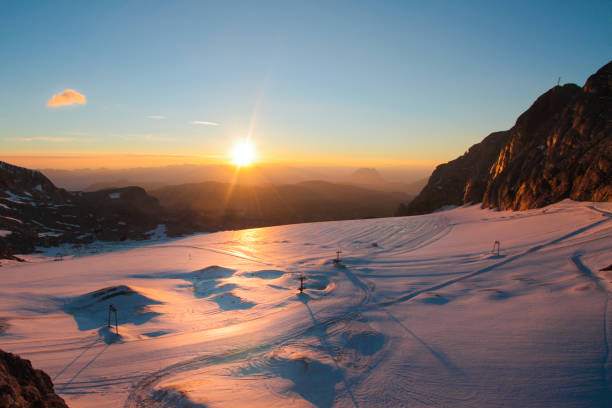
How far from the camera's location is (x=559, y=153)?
2422cm

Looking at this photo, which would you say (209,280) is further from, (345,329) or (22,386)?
(22,386)

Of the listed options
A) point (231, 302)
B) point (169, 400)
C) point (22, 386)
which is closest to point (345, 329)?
point (169, 400)

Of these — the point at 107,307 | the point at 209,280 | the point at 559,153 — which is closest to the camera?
the point at 107,307

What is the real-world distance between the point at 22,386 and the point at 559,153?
107 feet

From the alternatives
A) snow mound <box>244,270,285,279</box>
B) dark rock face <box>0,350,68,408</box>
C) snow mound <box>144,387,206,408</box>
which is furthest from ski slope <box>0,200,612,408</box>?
dark rock face <box>0,350,68,408</box>

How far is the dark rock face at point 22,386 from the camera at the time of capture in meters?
3.05

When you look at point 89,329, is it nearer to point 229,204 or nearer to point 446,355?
point 446,355

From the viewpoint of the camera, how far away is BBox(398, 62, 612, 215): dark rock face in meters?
20.2

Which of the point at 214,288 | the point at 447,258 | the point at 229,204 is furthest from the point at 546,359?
the point at 229,204

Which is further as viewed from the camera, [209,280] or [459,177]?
[459,177]

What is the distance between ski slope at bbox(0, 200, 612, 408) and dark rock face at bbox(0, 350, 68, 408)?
6.89 ft

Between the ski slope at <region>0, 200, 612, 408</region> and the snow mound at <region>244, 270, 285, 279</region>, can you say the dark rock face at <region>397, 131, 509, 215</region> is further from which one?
the snow mound at <region>244, 270, 285, 279</region>

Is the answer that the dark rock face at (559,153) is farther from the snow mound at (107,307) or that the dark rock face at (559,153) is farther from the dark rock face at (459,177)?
the snow mound at (107,307)

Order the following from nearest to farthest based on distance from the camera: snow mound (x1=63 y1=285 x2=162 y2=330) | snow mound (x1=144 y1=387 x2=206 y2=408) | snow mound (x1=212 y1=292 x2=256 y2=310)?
snow mound (x1=144 y1=387 x2=206 y2=408) < snow mound (x1=63 y1=285 x2=162 y2=330) < snow mound (x1=212 y1=292 x2=256 y2=310)
